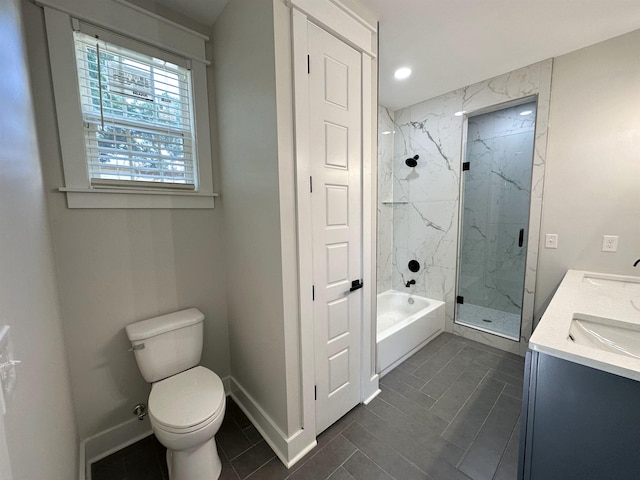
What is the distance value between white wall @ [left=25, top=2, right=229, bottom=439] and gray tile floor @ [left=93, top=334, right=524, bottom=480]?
0.45 m

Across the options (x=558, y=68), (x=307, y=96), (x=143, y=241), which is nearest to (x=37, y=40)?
(x=143, y=241)

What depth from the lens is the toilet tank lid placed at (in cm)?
150

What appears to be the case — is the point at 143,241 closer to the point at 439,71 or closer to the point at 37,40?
the point at 37,40

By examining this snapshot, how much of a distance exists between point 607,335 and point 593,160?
5.13 feet

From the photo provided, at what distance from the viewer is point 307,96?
4.50ft

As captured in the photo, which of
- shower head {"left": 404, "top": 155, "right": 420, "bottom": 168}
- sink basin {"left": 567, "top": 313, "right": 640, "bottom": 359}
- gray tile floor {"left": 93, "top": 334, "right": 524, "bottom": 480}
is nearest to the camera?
sink basin {"left": 567, "top": 313, "right": 640, "bottom": 359}

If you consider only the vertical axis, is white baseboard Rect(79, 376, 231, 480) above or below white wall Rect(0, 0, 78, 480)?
below

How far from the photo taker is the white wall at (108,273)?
135 centimetres

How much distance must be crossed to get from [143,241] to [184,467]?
49.6 inches

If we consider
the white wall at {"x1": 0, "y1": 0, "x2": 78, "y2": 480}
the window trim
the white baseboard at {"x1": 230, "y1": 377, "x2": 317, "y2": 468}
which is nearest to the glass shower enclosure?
the white baseboard at {"x1": 230, "y1": 377, "x2": 317, "y2": 468}

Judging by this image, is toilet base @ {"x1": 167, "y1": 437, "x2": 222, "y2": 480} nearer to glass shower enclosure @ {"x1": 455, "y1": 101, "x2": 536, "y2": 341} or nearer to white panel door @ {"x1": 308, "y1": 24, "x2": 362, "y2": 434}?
white panel door @ {"x1": 308, "y1": 24, "x2": 362, "y2": 434}

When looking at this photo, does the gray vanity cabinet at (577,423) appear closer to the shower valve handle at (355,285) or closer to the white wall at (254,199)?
the shower valve handle at (355,285)

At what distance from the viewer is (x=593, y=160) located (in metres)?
2.03

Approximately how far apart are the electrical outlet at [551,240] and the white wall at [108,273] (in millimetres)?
2795
